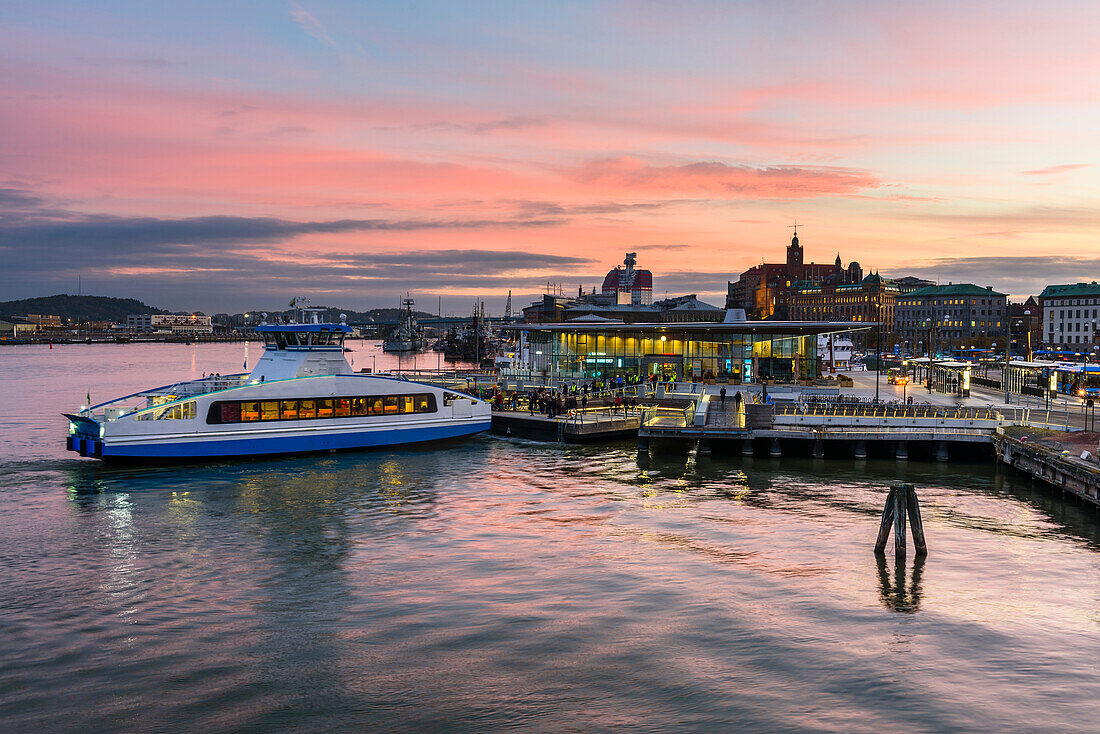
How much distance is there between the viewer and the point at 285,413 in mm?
50094

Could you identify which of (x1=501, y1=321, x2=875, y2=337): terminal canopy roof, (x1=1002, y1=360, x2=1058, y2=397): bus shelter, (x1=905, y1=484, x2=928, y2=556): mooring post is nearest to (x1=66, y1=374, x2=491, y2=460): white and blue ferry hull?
(x1=501, y1=321, x2=875, y2=337): terminal canopy roof

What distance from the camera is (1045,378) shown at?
7206 cm

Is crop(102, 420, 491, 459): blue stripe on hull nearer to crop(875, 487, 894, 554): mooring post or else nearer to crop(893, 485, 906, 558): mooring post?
crop(875, 487, 894, 554): mooring post

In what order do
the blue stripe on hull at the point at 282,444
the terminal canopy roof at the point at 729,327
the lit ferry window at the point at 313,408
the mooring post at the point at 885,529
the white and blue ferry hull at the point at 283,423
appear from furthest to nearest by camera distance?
the terminal canopy roof at the point at 729,327 < the lit ferry window at the point at 313,408 < the blue stripe on hull at the point at 282,444 < the white and blue ferry hull at the point at 283,423 < the mooring post at the point at 885,529

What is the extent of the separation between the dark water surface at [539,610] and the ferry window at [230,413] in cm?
680

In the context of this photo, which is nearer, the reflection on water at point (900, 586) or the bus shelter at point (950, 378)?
the reflection on water at point (900, 586)

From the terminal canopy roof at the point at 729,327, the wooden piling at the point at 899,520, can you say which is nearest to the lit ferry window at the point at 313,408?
the terminal canopy roof at the point at 729,327

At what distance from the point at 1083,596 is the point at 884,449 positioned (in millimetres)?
27604

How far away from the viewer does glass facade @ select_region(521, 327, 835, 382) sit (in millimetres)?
84375

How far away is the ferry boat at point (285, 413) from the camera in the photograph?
151 ft

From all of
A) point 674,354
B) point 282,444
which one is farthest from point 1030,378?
point 282,444

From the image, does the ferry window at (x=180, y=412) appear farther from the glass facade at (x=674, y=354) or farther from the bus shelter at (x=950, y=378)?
the bus shelter at (x=950, y=378)

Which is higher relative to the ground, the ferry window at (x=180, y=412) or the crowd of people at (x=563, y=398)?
the ferry window at (x=180, y=412)

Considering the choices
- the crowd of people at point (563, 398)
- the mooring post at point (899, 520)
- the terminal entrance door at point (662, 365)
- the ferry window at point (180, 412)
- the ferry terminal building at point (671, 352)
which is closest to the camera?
the mooring post at point (899, 520)
